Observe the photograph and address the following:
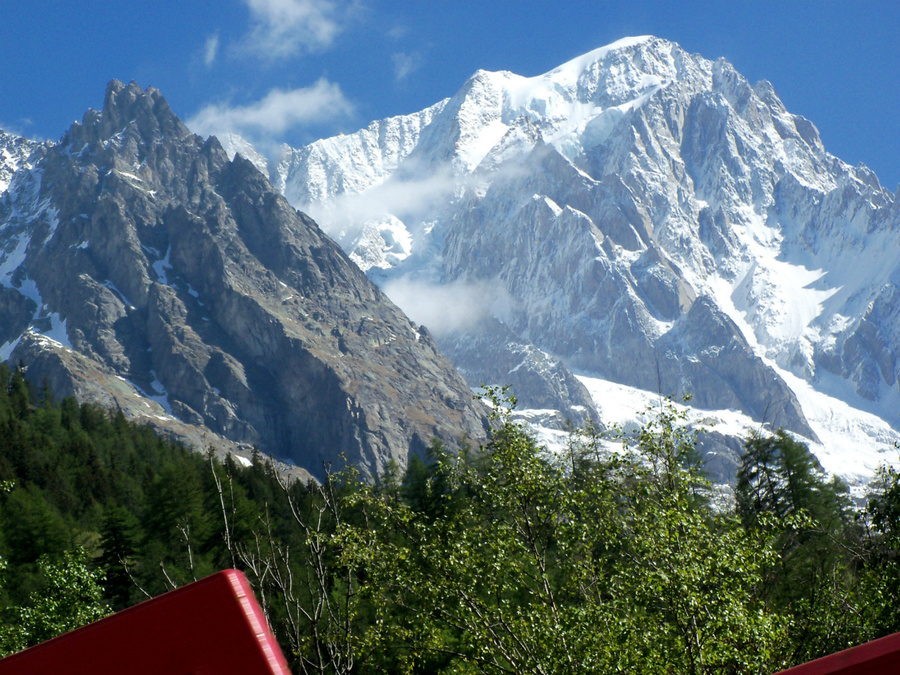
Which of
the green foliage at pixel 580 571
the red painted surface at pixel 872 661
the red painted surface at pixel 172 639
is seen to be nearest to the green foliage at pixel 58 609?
the green foliage at pixel 580 571

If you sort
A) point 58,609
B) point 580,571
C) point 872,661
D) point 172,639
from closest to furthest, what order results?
point 872,661 < point 172,639 < point 580,571 < point 58,609

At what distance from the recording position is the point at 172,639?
2365mm

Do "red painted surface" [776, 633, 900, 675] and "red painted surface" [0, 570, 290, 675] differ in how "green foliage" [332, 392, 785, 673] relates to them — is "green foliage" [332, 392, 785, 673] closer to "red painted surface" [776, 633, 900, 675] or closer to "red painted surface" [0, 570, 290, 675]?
"red painted surface" [776, 633, 900, 675]

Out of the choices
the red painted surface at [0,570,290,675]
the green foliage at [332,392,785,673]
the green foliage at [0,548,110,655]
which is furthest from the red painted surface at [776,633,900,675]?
the green foliage at [0,548,110,655]

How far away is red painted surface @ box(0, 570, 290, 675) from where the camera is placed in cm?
227

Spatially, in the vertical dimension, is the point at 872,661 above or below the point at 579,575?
above

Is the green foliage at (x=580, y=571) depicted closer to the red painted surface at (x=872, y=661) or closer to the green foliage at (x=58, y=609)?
the red painted surface at (x=872, y=661)

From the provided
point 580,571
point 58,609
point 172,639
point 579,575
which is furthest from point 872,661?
point 58,609

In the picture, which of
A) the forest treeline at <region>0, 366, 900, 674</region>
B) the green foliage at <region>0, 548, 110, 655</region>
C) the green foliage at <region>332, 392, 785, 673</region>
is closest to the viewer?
the green foliage at <region>332, 392, 785, 673</region>

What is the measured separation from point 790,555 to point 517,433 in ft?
67.4

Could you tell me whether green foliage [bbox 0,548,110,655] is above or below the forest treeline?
above

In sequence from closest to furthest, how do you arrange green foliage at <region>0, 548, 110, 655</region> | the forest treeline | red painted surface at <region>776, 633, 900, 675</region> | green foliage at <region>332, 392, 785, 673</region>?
red painted surface at <region>776, 633, 900, 675</region> < green foliage at <region>332, 392, 785, 673</region> < the forest treeline < green foliage at <region>0, 548, 110, 655</region>

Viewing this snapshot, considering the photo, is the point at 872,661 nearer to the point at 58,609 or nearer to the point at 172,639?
the point at 172,639

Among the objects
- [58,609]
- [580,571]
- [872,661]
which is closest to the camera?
[872,661]
